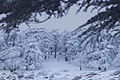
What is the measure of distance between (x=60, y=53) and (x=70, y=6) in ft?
283

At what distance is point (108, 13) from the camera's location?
6727 millimetres

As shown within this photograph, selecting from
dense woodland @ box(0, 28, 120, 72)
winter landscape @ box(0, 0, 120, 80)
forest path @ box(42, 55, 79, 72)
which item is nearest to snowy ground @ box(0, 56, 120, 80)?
winter landscape @ box(0, 0, 120, 80)

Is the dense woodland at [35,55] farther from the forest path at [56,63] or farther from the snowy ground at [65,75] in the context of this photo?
the snowy ground at [65,75]

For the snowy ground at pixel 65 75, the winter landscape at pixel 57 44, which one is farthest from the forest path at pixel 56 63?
the snowy ground at pixel 65 75

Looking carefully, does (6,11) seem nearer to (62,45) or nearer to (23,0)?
(23,0)

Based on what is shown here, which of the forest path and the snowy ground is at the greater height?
the forest path

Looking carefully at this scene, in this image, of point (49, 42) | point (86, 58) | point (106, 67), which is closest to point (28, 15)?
point (106, 67)

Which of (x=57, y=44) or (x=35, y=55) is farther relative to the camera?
(x=57, y=44)

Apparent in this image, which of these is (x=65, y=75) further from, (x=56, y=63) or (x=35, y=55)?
(x=56, y=63)

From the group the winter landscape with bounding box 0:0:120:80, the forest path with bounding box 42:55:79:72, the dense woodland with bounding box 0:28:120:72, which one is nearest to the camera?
the winter landscape with bounding box 0:0:120:80

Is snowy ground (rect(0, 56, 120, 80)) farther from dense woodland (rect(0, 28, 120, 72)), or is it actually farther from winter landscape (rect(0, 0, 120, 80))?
dense woodland (rect(0, 28, 120, 72))

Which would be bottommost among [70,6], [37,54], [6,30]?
[6,30]

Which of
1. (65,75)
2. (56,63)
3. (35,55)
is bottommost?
(65,75)

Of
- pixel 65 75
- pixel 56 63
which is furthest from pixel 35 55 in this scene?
pixel 65 75
